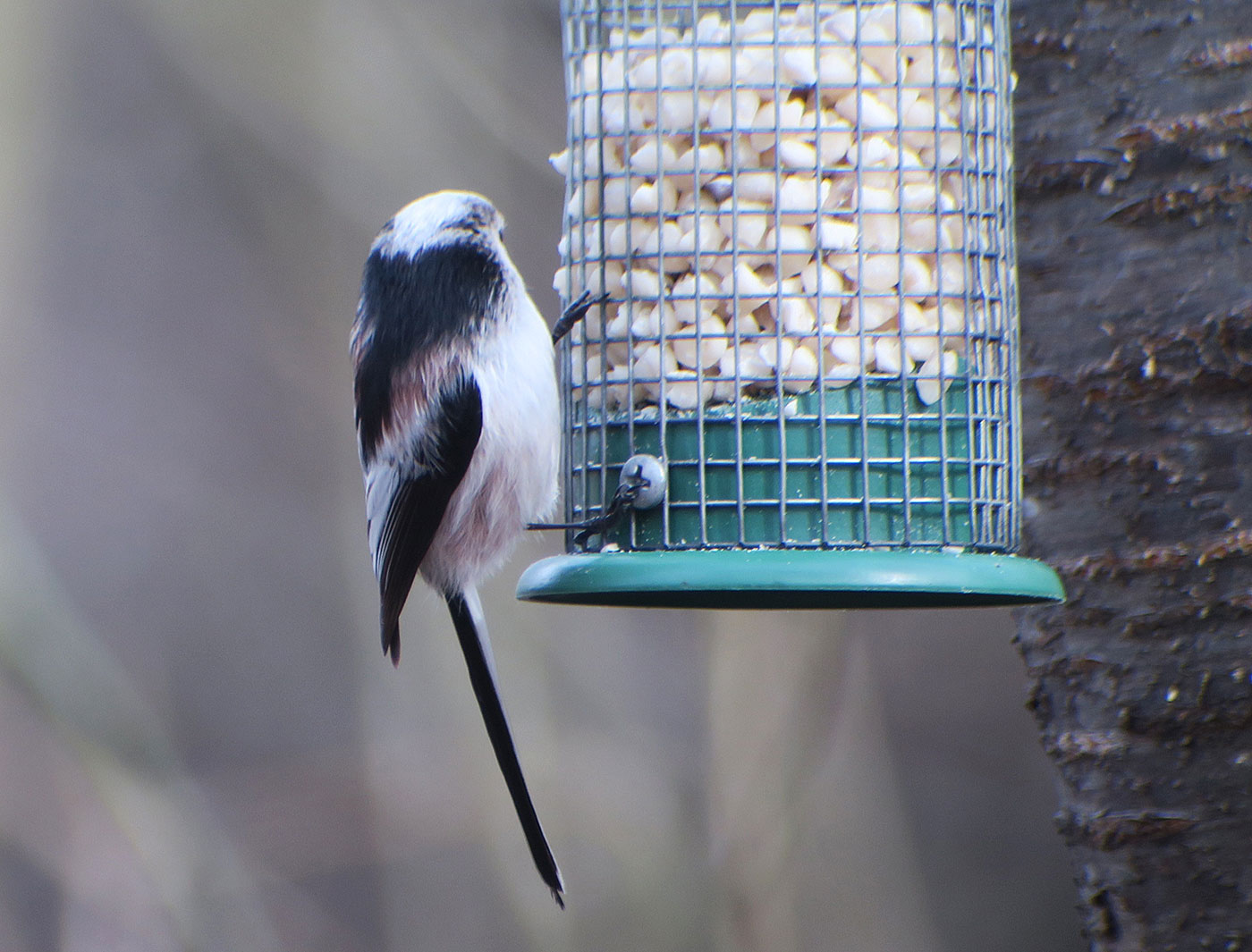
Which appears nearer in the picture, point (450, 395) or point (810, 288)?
point (810, 288)

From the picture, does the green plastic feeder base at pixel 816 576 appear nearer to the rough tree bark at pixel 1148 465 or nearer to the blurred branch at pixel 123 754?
the rough tree bark at pixel 1148 465

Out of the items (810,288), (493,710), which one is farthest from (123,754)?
(810,288)

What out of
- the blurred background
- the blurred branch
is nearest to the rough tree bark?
the blurred background

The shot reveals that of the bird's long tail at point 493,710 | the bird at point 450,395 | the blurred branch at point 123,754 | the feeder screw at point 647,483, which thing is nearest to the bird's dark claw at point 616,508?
the feeder screw at point 647,483

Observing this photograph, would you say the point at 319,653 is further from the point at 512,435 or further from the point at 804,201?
the point at 804,201

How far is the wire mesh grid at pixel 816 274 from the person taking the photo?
7.15 ft

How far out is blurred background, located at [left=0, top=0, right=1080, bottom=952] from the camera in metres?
4.09

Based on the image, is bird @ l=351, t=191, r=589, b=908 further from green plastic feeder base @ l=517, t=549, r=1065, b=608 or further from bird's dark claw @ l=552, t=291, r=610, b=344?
green plastic feeder base @ l=517, t=549, r=1065, b=608

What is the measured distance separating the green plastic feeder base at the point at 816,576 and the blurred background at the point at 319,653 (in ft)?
7.10

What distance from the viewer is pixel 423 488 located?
8.46 ft

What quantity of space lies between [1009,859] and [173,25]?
11.6ft

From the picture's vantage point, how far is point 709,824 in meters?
4.16

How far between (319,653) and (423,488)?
1.88 meters

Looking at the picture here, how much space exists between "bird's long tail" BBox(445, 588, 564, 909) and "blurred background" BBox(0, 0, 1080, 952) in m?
1.39
